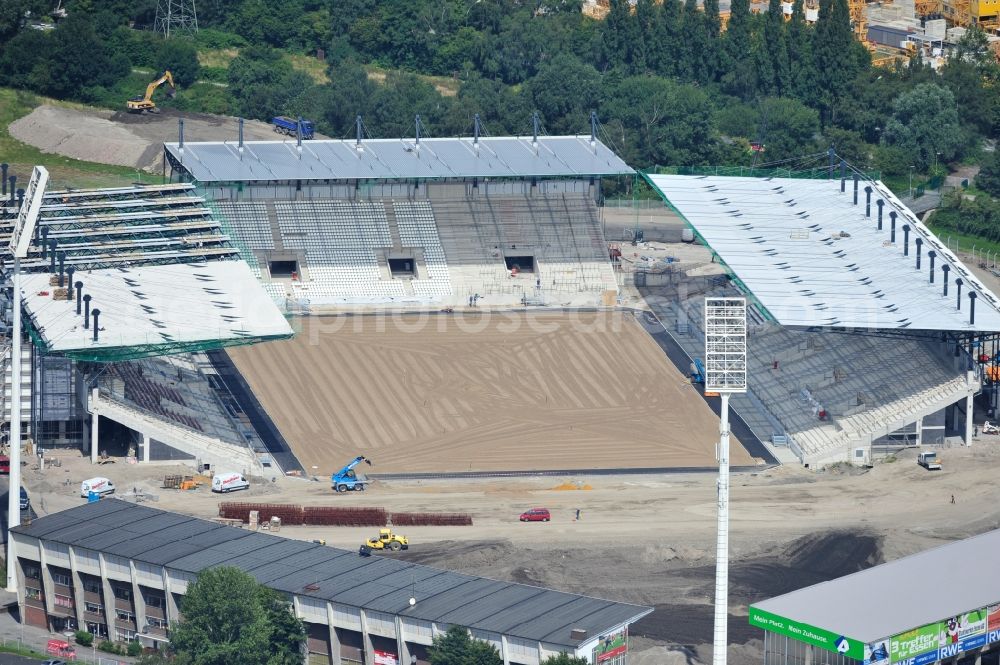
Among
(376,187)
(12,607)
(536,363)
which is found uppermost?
(376,187)

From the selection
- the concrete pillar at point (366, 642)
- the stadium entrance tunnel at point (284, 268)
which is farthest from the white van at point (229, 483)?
the stadium entrance tunnel at point (284, 268)

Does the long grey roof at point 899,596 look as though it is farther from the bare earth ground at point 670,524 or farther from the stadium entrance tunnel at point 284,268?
the stadium entrance tunnel at point 284,268

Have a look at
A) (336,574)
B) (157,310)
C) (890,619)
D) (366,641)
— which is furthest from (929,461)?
(366,641)

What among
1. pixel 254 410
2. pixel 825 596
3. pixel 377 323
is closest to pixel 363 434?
pixel 254 410

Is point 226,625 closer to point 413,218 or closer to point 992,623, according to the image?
point 992,623

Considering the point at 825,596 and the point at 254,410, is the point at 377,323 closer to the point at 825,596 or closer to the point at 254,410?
the point at 254,410
